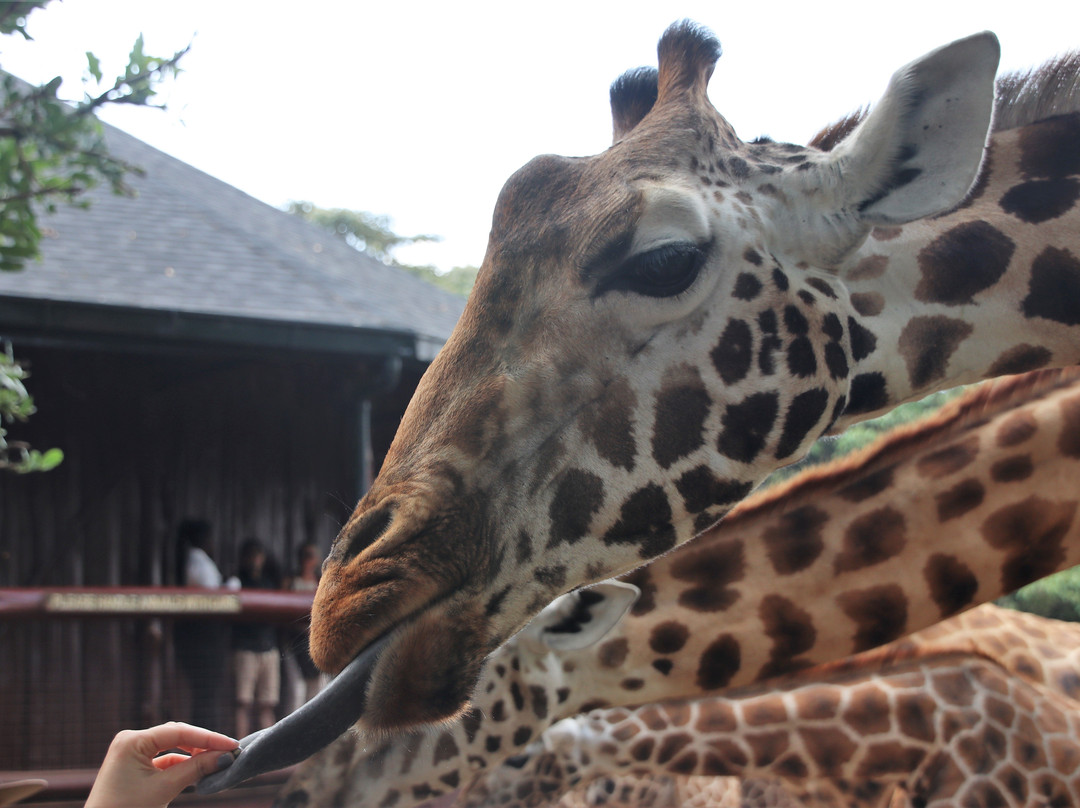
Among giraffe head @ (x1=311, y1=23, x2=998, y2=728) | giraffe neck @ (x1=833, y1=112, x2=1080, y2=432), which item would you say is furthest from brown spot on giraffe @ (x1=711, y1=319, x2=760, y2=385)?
giraffe neck @ (x1=833, y1=112, x2=1080, y2=432)

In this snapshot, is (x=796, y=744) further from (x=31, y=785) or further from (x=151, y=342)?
(x=151, y=342)

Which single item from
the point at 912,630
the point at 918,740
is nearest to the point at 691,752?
the point at 918,740

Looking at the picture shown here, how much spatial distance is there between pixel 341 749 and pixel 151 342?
156 inches

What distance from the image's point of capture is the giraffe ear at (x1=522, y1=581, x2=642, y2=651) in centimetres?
296

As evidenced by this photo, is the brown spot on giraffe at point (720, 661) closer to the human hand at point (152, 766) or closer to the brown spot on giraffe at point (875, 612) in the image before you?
the brown spot on giraffe at point (875, 612)

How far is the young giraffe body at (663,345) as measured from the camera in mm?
1547

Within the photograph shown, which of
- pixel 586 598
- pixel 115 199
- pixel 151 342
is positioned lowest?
pixel 586 598

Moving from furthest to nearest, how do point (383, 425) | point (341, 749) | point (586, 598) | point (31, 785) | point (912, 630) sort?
point (383, 425)
point (341, 749)
point (586, 598)
point (912, 630)
point (31, 785)

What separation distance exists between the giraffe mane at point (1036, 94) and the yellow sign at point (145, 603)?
4.29 m

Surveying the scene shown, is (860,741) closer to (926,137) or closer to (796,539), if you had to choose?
(796,539)

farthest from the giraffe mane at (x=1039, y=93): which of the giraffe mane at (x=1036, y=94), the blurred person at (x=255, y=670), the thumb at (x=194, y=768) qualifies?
the blurred person at (x=255, y=670)

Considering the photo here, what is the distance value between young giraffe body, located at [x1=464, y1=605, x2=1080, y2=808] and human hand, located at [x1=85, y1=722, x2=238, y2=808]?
2.73 m

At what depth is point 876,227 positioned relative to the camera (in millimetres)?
1830

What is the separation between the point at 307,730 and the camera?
1.43 metres
